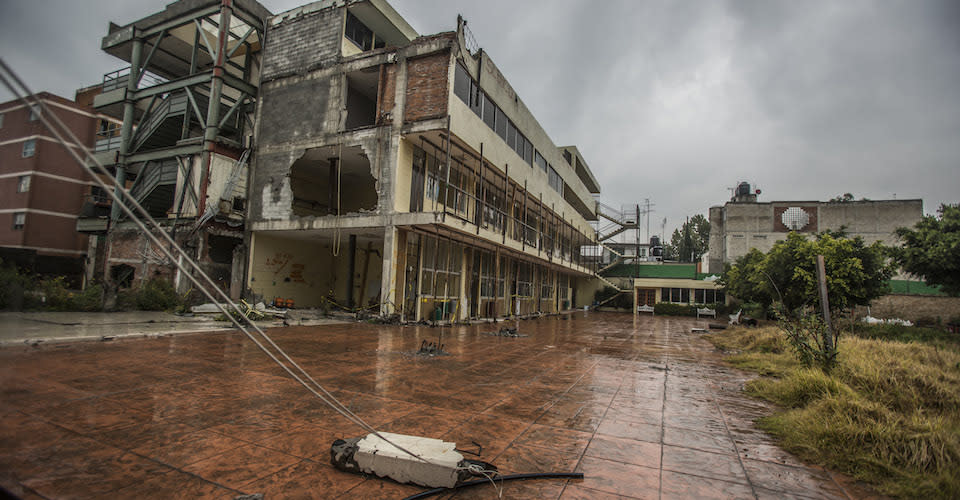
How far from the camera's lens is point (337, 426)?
3.12m

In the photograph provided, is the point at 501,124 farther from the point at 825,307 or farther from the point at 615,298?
the point at 615,298

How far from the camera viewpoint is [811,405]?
3781mm

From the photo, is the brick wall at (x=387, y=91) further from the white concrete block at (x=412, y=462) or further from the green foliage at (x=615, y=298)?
the green foliage at (x=615, y=298)

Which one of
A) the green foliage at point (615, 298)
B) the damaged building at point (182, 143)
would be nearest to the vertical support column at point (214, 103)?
the damaged building at point (182, 143)

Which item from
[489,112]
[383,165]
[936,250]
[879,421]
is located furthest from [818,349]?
[936,250]

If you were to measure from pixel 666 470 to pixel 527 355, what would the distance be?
498 centimetres

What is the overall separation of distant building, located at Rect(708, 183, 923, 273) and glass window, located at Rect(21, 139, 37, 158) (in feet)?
131

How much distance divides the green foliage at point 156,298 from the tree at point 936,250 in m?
24.7

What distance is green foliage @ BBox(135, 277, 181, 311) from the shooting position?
11.8m

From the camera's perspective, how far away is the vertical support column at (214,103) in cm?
1472

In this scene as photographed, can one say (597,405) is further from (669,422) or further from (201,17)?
(201,17)

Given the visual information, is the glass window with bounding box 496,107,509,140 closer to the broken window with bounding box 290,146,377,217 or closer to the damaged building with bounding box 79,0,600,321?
the damaged building with bounding box 79,0,600,321

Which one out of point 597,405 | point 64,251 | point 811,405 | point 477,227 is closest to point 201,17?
point 64,251

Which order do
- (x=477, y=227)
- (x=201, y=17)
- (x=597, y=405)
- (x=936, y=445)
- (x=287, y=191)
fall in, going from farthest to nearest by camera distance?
(x=201, y=17)
(x=287, y=191)
(x=477, y=227)
(x=597, y=405)
(x=936, y=445)
